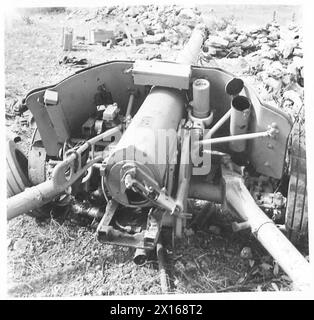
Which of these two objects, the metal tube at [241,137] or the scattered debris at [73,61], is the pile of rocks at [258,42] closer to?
the scattered debris at [73,61]

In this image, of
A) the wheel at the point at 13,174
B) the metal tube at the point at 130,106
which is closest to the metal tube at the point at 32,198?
the wheel at the point at 13,174

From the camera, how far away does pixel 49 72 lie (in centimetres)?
741

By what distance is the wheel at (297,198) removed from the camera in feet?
12.2

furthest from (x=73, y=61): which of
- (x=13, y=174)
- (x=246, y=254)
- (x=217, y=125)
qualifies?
(x=246, y=254)

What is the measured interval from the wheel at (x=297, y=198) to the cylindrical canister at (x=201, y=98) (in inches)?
32.3

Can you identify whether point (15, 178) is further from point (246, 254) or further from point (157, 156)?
point (246, 254)

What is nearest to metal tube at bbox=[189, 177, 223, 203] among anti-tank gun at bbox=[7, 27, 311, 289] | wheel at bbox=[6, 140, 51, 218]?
anti-tank gun at bbox=[7, 27, 311, 289]

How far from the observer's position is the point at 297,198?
3715 millimetres

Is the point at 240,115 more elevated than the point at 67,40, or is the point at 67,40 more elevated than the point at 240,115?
the point at 240,115

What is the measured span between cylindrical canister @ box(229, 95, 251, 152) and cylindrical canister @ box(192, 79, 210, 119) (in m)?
0.27

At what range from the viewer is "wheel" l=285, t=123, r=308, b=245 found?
371cm

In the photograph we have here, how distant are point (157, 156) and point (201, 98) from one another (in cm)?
94

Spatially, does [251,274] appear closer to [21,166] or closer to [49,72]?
[21,166]
